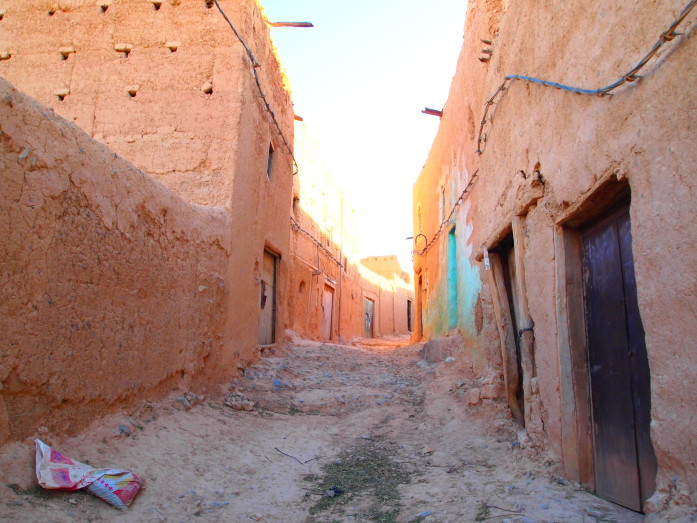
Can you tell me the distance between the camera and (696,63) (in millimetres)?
1806

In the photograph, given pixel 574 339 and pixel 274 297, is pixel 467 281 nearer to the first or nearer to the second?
pixel 274 297

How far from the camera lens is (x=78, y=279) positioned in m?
3.06

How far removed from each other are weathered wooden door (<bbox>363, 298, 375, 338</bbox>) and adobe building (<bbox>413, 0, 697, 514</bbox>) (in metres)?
14.9

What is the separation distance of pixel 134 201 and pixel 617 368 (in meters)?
3.53

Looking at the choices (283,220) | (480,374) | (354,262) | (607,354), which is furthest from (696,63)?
(354,262)

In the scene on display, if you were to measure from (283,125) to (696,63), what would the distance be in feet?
23.5

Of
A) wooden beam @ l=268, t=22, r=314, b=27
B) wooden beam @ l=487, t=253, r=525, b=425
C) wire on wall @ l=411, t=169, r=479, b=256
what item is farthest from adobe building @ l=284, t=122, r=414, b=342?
wooden beam @ l=487, t=253, r=525, b=425

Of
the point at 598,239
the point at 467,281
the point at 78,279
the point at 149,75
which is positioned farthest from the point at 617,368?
the point at 149,75

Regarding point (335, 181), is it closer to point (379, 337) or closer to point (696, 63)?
point (379, 337)

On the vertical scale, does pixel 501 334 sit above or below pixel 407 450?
above

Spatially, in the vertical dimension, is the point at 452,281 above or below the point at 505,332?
above

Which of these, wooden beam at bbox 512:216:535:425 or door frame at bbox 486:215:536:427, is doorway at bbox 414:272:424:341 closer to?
door frame at bbox 486:215:536:427

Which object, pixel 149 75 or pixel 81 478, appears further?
pixel 149 75

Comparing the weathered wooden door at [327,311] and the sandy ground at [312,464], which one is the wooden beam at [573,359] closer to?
the sandy ground at [312,464]
